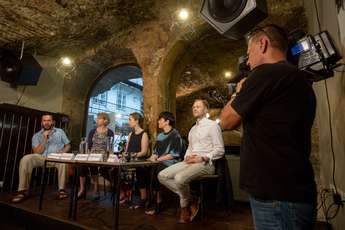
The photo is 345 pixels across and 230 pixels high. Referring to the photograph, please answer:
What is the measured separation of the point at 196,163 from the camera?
7.50ft

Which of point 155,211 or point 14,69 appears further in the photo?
point 14,69

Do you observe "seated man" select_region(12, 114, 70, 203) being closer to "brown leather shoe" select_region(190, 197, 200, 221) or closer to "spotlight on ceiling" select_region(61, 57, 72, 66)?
"spotlight on ceiling" select_region(61, 57, 72, 66)

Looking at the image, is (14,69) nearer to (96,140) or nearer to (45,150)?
(45,150)

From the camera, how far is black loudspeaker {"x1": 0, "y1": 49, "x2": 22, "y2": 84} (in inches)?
160

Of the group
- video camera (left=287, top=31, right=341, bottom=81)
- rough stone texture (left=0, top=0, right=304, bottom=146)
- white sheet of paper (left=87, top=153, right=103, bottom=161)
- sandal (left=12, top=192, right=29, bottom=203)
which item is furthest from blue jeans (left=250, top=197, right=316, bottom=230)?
sandal (left=12, top=192, right=29, bottom=203)

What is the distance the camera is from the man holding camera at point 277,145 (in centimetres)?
78

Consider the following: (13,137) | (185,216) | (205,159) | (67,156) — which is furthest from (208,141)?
(13,137)

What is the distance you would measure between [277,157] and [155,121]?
8.74 ft

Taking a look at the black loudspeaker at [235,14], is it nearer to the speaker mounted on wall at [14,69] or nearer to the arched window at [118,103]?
the speaker mounted on wall at [14,69]

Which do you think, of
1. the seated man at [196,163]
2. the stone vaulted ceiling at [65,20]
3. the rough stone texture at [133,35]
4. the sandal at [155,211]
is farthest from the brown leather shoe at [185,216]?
the stone vaulted ceiling at [65,20]

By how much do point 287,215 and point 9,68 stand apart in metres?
4.89

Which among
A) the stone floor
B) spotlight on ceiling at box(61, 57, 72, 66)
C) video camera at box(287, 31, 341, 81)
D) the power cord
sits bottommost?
the stone floor

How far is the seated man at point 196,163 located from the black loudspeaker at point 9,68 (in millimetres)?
3503

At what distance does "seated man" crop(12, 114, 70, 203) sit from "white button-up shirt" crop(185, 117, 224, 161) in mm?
2010
